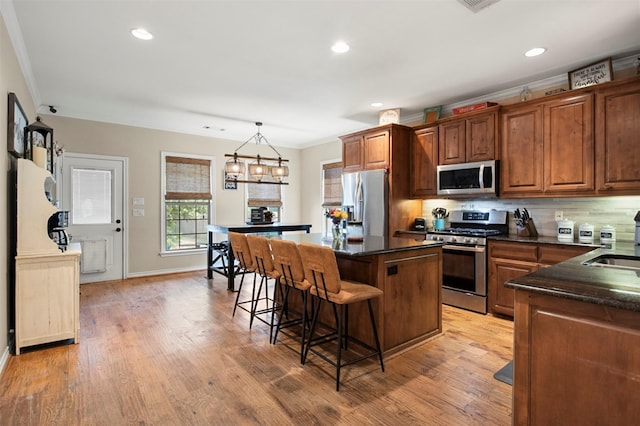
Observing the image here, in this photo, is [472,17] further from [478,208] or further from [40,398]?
[40,398]

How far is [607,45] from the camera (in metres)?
2.99

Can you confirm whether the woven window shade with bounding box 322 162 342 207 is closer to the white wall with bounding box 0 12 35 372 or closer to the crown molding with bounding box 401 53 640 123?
the crown molding with bounding box 401 53 640 123

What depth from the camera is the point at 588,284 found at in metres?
1.37

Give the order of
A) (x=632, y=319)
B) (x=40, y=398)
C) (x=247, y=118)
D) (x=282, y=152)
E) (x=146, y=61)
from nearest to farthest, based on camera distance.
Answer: (x=632, y=319)
(x=40, y=398)
(x=146, y=61)
(x=247, y=118)
(x=282, y=152)

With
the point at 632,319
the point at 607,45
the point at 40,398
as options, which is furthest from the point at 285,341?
the point at 607,45

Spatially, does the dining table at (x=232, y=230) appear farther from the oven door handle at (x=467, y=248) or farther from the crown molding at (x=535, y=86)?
the crown molding at (x=535, y=86)

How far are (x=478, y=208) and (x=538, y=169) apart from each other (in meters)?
0.96

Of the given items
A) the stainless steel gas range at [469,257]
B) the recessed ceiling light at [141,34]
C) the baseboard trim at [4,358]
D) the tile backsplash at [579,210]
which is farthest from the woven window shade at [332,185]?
the baseboard trim at [4,358]

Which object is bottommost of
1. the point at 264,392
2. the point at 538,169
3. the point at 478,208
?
the point at 264,392

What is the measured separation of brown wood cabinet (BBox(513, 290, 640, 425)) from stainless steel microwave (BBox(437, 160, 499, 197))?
286 centimetres

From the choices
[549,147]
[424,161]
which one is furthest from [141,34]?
[549,147]

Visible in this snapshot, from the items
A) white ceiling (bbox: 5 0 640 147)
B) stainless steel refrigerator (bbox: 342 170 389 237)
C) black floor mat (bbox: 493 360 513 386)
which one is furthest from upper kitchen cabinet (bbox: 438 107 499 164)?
black floor mat (bbox: 493 360 513 386)

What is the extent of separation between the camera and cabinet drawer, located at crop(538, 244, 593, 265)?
318cm

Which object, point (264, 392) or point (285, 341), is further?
point (285, 341)
